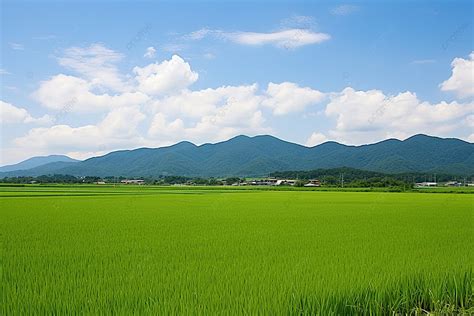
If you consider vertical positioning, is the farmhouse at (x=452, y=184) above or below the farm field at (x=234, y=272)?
above

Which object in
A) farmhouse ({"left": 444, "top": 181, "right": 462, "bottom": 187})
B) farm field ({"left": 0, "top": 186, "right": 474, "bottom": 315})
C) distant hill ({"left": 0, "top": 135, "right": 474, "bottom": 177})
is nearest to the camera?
farm field ({"left": 0, "top": 186, "right": 474, "bottom": 315})

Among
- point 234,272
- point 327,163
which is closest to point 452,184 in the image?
point 327,163

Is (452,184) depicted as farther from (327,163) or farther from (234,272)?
(234,272)

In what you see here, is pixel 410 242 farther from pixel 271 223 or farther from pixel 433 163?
pixel 433 163

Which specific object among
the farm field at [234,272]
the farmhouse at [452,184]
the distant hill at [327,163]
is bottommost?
the farm field at [234,272]

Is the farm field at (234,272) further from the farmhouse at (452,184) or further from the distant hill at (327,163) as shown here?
Answer: the distant hill at (327,163)

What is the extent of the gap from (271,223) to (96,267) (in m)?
8.25

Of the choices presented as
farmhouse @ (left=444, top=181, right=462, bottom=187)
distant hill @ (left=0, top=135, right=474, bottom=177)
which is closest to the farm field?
farmhouse @ (left=444, top=181, right=462, bottom=187)

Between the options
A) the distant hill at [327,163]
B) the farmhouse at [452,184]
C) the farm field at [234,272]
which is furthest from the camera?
the distant hill at [327,163]

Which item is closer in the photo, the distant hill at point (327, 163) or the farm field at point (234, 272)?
the farm field at point (234, 272)

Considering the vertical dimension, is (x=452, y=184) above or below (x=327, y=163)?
below

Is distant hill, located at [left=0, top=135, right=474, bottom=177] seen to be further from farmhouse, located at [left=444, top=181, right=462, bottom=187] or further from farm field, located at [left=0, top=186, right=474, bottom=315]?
farm field, located at [left=0, top=186, right=474, bottom=315]

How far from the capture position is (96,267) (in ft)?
21.6

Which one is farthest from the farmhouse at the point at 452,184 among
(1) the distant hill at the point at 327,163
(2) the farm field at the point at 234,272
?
(2) the farm field at the point at 234,272
